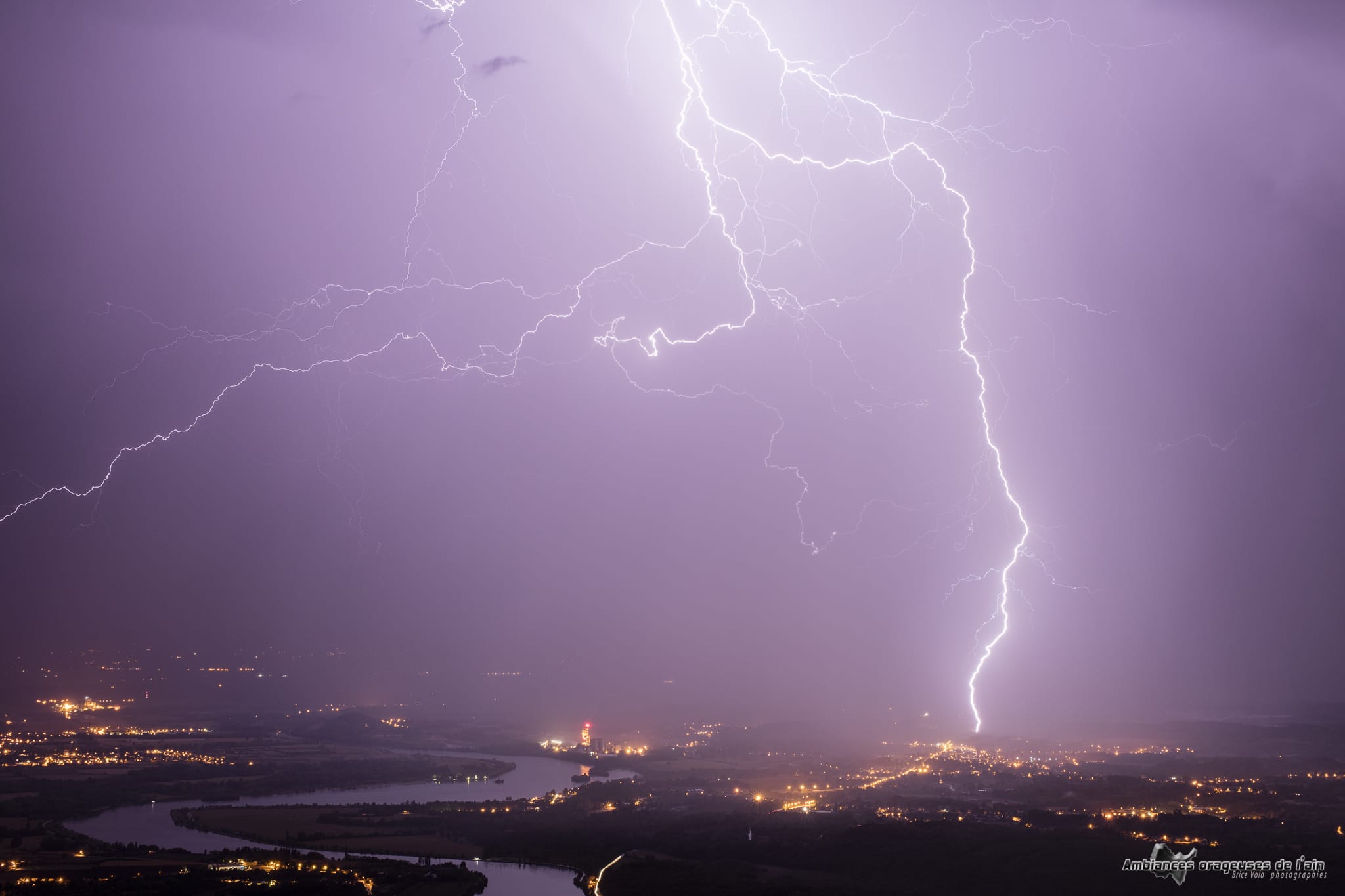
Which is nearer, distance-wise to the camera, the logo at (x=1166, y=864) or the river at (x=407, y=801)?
the logo at (x=1166, y=864)

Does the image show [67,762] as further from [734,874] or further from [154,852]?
[734,874]

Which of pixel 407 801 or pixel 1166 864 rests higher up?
pixel 407 801

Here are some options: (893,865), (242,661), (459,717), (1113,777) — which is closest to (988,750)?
(1113,777)

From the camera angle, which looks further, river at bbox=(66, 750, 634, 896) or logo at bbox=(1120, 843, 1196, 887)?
river at bbox=(66, 750, 634, 896)

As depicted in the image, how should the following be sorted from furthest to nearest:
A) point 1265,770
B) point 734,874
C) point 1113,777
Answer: point 1265,770 < point 1113,777 < point 734,874

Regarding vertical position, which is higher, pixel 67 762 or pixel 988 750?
pixel 67 762
